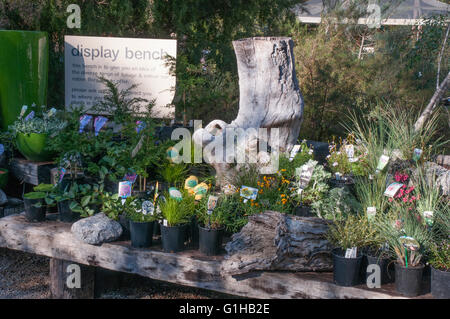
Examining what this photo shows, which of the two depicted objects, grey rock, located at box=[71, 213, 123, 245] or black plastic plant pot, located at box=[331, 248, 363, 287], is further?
grey rock, located at box=[71, 213, 123, 245]

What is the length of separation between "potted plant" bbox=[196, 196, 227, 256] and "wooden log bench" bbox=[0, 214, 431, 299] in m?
0.06

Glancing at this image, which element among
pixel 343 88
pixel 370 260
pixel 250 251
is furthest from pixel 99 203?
pixel 343 88

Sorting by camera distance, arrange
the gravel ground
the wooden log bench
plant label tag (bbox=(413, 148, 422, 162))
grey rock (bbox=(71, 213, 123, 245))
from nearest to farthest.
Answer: the wooden log bench < grey rock (bbox=(71, 213, 123, 245)) < the gravel ground < plant label tag (bbox=(413, 148, 422, 162))

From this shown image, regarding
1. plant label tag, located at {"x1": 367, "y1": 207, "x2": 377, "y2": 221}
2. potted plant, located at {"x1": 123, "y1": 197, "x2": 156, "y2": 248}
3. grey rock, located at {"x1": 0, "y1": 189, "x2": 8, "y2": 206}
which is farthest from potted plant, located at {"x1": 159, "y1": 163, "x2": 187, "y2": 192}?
plant label tag, located at {"x1": 367, "y1": 207, "x2": 377, "y2": 221}

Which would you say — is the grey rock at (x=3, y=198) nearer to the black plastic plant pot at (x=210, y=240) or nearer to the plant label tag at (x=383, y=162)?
the black plastic plant pot at (x=210, y=240)

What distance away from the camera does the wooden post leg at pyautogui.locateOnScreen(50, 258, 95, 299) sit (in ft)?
11.3

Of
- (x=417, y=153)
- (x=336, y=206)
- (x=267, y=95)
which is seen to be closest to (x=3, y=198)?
(x=267, y=95)

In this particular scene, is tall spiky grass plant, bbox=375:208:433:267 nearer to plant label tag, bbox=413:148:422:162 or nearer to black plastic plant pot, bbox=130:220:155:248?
black plastic plant pot, bbox=130:220:155:248

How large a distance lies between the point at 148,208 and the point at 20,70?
2.54 m

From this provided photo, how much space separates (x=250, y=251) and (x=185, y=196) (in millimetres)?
673

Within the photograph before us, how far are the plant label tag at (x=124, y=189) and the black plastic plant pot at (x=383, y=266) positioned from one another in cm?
173

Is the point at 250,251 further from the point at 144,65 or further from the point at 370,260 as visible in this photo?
the point at 144,65

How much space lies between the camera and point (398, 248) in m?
2.84

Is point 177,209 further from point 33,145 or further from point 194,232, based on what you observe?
point 33,145
